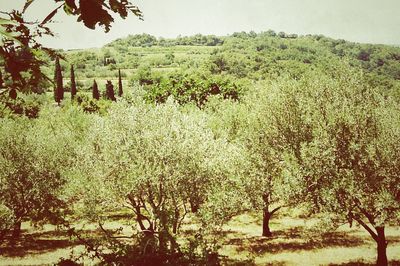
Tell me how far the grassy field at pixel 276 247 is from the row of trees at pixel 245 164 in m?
4.08

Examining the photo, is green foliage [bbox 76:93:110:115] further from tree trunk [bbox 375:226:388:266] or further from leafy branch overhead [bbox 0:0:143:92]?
leafy branch overhead [bbox 0:0:143:92]

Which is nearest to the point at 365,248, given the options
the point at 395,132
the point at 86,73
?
the point at 395,132

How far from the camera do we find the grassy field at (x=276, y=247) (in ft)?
93.4

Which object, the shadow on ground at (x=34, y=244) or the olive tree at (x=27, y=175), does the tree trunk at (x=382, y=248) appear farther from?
the shadow on ground at (x=34, y=244)

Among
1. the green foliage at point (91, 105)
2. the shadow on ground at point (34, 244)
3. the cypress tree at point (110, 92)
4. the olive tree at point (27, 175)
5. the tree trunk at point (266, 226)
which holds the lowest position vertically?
the shadow on ground at point (34, 244)

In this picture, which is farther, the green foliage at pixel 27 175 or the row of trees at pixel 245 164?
the green foliage at pixel 27 175

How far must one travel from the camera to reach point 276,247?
31.8 meters

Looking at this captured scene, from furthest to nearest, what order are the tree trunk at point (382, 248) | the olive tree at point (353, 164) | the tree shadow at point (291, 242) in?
1. the tree shadow at point (291, 242)
2. the tree trunk at point (382, 248)
3. the olive tree at point (353, 164)

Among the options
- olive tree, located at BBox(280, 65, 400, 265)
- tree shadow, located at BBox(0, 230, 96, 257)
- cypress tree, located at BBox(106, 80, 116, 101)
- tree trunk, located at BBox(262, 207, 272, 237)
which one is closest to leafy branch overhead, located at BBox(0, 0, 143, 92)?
olive tree, located at BBox(280, 65, 400, 265)

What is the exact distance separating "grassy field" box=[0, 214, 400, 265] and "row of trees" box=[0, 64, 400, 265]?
4.08 meters

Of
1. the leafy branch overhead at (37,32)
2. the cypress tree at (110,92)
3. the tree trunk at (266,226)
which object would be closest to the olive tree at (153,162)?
the tree trunk at (266,226)

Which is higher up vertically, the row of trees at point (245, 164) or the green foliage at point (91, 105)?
the green foliage at point (91, 105)

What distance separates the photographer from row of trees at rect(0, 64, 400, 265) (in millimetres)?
21625

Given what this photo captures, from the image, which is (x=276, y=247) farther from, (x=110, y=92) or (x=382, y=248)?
(x=110, y=92)
